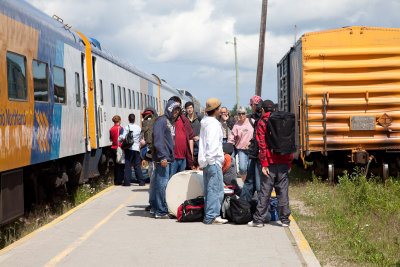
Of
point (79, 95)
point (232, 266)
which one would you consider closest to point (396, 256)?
point (232, 266)

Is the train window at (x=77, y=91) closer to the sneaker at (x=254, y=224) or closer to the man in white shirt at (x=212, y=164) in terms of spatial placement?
the man in white shirt at (x=212, y=164)

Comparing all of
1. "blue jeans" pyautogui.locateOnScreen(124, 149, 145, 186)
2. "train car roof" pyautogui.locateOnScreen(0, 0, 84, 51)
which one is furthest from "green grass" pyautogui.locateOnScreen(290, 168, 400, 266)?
"train car roof" pyautogui.locateOnScreen(0, 0, 84, 51)

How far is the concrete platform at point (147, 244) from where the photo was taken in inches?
257

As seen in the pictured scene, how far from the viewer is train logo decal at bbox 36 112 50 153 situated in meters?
9.45

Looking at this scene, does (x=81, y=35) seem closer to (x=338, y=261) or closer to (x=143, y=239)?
(x=143, y=239)

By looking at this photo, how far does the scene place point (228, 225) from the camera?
879 cm

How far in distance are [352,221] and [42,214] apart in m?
5.27

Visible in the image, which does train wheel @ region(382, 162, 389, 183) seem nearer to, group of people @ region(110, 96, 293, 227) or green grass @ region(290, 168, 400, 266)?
green grass @ region(290, 168, 400, 266)

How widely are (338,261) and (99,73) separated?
952cm

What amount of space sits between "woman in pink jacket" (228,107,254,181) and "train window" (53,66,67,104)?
141 inches

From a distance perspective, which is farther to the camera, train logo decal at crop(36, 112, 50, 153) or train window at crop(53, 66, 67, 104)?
train window at crop(53, 66, 67, 104)

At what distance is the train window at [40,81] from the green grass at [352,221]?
14.4 ft

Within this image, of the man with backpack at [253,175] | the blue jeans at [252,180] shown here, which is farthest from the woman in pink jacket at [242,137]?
the blue jeans at [252,180]

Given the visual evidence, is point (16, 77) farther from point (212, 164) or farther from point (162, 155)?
point (212, 164)
